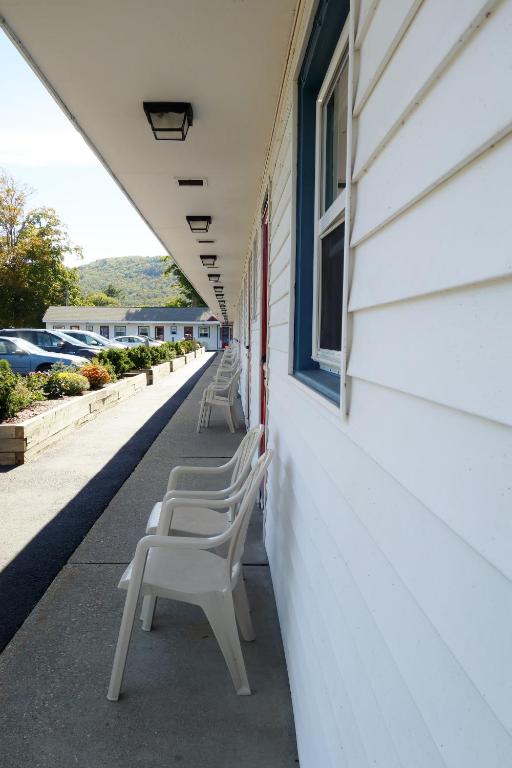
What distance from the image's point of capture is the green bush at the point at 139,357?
1550cm

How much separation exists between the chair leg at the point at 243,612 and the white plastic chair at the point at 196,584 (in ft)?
0.41

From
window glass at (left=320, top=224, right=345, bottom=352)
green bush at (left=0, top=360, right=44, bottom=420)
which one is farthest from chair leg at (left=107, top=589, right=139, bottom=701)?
green bush at (left=0, top=360, right=44, bottom=420)

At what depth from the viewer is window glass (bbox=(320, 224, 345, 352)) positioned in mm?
2246

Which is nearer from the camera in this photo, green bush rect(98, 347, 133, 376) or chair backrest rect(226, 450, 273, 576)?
chair backrest rect(226, 450, 273, 576)

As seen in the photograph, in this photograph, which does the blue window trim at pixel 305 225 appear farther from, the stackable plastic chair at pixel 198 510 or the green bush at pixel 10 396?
the green bush at pixel 10 396

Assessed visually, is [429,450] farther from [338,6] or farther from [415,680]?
[338,6]

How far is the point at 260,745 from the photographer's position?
2174mm

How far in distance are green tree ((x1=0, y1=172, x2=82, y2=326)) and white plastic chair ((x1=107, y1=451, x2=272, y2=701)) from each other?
45.1 metres

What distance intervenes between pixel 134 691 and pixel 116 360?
1218 centimetres

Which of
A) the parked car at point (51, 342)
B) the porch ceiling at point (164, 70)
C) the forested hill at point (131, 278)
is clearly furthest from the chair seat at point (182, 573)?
the forested hill at point (131, 278)

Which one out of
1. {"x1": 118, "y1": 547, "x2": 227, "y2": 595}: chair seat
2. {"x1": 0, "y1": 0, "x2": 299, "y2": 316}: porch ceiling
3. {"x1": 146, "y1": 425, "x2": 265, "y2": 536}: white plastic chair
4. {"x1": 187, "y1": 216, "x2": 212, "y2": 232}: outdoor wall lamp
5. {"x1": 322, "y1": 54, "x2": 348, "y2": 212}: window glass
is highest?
{"x1": 0, "y1": 0, "x2": 299, "y2": 316}: porch ceiling

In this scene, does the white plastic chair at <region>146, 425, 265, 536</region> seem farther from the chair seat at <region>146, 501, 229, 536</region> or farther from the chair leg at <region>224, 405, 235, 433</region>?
the chair leg at <region>224, 405, 235, 433</region>

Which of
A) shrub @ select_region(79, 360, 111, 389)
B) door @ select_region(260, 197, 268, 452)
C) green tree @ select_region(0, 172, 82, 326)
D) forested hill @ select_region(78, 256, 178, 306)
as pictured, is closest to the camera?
door @ select_region(260, 197, 268, 452)

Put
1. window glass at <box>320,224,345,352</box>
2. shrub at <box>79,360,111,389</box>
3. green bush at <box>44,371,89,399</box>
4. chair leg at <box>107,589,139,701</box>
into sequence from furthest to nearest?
shrub at <box>79,360,111,389</box>, green bush at <box>44,371,89,399</box>, chair leg at <box>107,589,139,701</box>, window glass at <box>320,224,345,352</box>
